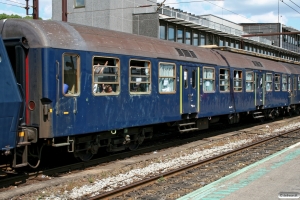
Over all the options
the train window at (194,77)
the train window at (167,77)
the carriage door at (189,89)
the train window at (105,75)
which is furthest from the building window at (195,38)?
Answer: the train window at (105,75)

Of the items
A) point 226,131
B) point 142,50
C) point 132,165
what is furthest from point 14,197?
point 226,131

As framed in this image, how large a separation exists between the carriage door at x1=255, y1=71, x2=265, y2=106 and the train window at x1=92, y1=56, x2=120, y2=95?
36.0 ft

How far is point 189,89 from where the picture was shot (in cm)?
1341

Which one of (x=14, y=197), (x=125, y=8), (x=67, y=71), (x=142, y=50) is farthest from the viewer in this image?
(x=125, y=8)

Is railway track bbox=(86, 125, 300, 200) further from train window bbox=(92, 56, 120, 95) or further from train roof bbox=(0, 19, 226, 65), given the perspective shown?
train roof bbox=(0, 19, 226, 65)

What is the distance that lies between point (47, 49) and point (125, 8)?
25467mm

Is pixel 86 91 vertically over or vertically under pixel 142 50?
under

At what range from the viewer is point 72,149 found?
8.98 meters

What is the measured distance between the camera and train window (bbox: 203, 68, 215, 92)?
14561 millimetres

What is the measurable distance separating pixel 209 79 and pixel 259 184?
312 inches

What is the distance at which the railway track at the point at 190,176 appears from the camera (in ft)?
23.9

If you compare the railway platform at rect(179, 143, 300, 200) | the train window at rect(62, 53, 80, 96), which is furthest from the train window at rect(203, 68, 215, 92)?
the train window at rect(62, 53, 80, 96)

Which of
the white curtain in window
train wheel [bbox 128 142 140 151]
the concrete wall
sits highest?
the concrete wall

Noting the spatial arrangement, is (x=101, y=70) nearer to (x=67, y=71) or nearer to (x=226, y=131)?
(x=67, y=71)
